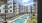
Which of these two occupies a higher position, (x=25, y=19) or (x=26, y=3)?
(x=26, y=3)

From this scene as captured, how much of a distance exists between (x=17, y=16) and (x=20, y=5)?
134 mm

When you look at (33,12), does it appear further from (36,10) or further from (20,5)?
(20,5)

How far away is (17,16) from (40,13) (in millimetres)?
267

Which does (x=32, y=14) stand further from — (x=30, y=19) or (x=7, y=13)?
(x=7, y=13)

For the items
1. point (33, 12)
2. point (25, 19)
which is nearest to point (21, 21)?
point (25, 19)

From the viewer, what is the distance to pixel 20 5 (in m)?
1.05

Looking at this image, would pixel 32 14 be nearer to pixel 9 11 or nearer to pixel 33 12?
pixel 33 12

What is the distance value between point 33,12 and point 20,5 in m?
0.17

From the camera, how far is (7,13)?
3.50ft

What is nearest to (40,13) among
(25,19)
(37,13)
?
(37,13)

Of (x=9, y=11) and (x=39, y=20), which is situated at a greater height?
(x=9, y=11)

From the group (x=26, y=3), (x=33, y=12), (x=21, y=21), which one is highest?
(x=26, y=3)

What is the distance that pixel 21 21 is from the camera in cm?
104

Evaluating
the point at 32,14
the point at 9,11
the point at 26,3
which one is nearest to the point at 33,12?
the point at 32,14
